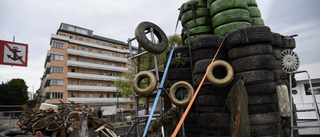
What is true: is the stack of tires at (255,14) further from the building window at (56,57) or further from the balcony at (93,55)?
the balcony at (93,55)

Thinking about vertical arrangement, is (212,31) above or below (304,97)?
above

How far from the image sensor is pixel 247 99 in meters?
3.40

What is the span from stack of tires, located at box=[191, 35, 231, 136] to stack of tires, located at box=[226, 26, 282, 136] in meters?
0.44

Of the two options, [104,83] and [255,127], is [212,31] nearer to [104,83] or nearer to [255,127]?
[255,127]

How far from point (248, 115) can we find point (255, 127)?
290 millimetres

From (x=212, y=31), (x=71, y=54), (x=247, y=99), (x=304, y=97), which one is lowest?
(x=304, y=97)

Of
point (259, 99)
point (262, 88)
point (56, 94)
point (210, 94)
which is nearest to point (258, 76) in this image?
point (262, 88)

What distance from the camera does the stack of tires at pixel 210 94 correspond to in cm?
367

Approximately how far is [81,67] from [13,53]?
33797mm

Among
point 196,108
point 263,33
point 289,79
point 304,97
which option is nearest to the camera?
point 263,33

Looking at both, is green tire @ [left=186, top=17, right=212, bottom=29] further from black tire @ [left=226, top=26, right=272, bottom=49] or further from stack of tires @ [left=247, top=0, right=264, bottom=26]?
black tire @ [left=226, top=26, right=272, bottom=49]

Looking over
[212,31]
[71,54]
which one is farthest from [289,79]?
[71,54]

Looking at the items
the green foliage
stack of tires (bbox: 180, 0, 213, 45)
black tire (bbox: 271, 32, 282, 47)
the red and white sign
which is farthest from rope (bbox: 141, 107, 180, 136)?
the green foliage

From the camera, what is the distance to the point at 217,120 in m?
3.68
